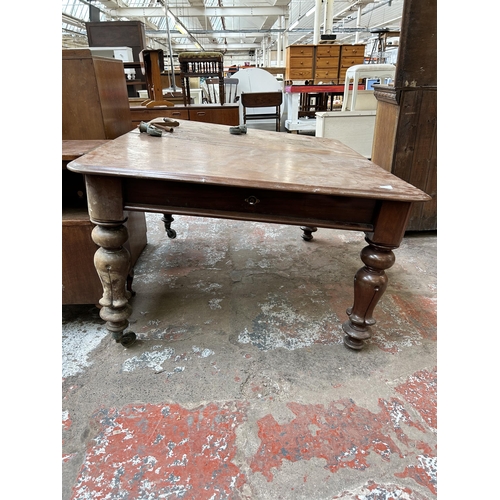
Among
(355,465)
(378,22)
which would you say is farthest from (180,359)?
(378,22)

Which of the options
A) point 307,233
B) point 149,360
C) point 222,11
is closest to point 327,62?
point 307,233

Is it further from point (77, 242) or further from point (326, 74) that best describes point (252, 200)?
point (326, 74)

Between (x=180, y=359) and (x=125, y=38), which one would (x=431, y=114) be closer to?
(x=180, y=359)

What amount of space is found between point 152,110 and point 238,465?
375cm

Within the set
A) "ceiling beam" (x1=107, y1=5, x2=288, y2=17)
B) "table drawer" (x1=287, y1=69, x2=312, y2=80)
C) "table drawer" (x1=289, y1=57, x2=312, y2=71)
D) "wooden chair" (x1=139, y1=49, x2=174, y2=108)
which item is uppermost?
"ceiling beam" (x1=107, y1=5, x2=288, y2=17)

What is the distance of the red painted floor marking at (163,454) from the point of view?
3.03 feet

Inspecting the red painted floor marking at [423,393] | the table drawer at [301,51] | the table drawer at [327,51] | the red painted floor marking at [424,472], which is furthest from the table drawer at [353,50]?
the red painted floor marking at [424,472]

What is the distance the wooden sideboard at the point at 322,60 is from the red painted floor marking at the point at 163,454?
701 centimetres

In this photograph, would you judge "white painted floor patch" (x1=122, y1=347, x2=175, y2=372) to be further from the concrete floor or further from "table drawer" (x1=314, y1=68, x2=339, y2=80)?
"table drawer" (x1=314, y1=68, x2=339, y2=80)

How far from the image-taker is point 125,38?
5996 millimetres

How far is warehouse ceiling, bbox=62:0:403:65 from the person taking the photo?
949 cm

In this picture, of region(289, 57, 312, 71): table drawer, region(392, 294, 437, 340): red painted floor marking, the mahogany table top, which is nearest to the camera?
the mahogany table top

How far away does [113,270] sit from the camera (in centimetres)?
130

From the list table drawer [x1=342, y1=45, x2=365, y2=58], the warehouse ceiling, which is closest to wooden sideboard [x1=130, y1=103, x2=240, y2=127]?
A: the warehouse ceiling
